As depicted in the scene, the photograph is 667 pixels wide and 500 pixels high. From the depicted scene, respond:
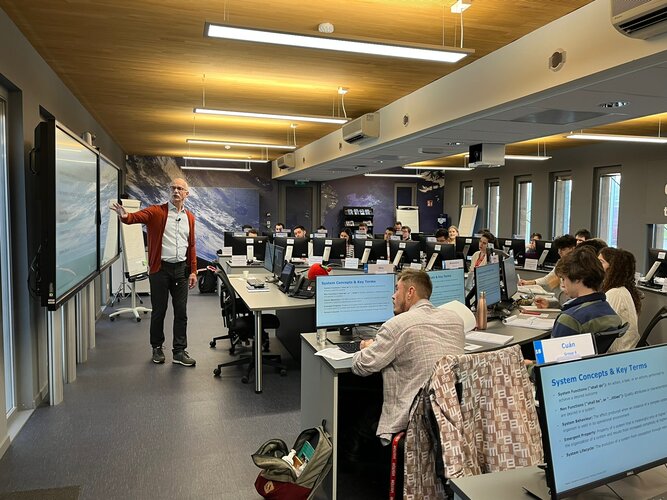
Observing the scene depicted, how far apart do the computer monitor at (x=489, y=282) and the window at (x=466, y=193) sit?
36.1 ft

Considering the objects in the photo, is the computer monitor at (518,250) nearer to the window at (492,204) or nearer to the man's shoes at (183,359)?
the man's shoes at (183,359)

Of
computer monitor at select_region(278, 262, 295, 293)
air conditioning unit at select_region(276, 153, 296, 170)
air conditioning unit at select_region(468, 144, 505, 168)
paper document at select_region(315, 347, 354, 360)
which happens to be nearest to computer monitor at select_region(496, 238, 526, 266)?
air conditioning unit at select_region(468, 144, 505, 168)

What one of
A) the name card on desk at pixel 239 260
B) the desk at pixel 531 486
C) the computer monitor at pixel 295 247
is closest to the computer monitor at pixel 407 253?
the computer monitor at pixel 295 247

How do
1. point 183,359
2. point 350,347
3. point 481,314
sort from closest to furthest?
point 350,347, point 481,314, point 183,359

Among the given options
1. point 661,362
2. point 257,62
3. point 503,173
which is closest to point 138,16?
point 257,62

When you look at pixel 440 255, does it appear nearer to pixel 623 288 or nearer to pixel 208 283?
pixel 623 288

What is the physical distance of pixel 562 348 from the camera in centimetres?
198

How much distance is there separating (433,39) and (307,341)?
2.82 metres

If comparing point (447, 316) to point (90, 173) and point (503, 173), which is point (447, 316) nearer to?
point (90, 173)

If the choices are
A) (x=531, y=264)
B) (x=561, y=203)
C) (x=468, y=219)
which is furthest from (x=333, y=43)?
(x=468, y=219)

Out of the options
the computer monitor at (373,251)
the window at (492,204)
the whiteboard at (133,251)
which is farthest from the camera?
the window at (492,204)

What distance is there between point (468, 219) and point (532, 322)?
33.3 ft

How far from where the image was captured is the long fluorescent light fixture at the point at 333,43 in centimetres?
309

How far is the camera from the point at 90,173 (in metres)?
4.91
